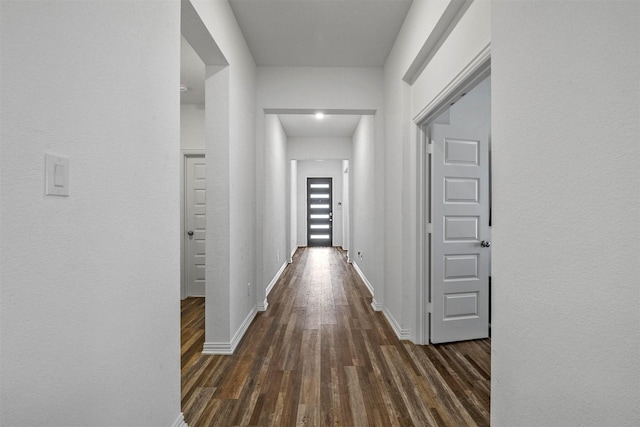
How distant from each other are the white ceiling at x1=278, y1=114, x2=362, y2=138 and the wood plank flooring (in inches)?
138

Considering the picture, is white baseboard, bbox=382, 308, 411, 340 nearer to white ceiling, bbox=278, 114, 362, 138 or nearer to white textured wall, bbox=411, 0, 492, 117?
white textured wall, bbox=411, 0, 492, 117

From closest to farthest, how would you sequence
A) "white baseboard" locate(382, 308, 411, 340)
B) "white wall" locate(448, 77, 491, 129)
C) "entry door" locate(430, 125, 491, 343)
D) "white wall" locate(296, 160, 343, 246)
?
"entry door" locate(430, 125, 491, 343), "white baseboard" locate(382, 308, 411, 340), "white wall" locate(448, 77, 491, 129), "white wall" locate(296, 160, 343, 246)

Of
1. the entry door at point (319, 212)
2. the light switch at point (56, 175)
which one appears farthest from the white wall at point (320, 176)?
the light switch at point (56, 175)

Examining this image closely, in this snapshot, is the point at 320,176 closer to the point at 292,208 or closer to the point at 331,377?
the point at 292,208

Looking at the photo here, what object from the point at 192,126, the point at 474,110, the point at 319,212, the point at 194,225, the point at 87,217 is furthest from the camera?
the point at 319,212

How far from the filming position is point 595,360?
3.06 ft

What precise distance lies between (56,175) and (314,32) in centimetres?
282

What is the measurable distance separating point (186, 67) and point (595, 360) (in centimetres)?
394

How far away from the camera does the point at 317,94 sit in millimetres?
3730

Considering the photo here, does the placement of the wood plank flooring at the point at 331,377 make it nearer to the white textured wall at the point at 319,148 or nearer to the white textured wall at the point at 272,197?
the white textured wall at the point at 272,197

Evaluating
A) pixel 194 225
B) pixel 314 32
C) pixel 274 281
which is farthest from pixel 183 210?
pixel 314 32

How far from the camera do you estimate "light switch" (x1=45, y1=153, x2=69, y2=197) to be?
32.9 inches

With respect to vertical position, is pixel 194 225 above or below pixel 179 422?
above

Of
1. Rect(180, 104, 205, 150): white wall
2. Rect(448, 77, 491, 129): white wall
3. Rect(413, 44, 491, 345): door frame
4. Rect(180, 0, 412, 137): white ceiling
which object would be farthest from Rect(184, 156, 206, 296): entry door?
Rect(448, 77, 491, 129): white wall
